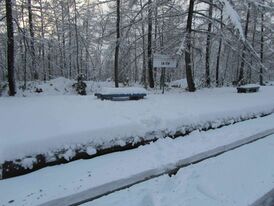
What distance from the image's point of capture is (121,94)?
1024 cm

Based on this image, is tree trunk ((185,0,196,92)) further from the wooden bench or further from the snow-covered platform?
the snow-covered platform

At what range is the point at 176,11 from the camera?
15281 mm

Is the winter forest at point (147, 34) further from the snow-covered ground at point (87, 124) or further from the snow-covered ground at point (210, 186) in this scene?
the snow-covered ground at point (210, 186)

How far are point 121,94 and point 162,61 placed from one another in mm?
2850

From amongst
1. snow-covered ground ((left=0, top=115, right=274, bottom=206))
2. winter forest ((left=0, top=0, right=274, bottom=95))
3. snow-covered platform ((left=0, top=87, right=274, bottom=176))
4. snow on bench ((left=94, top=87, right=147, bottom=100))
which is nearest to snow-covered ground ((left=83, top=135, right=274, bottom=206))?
snow-covered ground ((left=0, top=115, right=274, bottom=206))

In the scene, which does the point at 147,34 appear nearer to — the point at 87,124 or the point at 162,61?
the point at 162,61

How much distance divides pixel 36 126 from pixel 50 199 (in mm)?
2213

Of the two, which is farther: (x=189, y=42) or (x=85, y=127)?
(x=189, y=42)

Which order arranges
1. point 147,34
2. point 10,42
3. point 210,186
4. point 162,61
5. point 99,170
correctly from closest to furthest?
point 210,186
point 99,170
point 162,61
point 10,42
point 147,34

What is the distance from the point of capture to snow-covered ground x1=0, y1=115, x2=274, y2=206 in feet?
12.8

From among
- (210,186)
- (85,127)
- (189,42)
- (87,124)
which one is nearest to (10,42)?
(189,42)

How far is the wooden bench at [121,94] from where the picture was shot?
1019 cm

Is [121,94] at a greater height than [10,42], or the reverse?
[10,42]

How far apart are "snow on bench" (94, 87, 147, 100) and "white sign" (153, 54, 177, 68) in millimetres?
1840
